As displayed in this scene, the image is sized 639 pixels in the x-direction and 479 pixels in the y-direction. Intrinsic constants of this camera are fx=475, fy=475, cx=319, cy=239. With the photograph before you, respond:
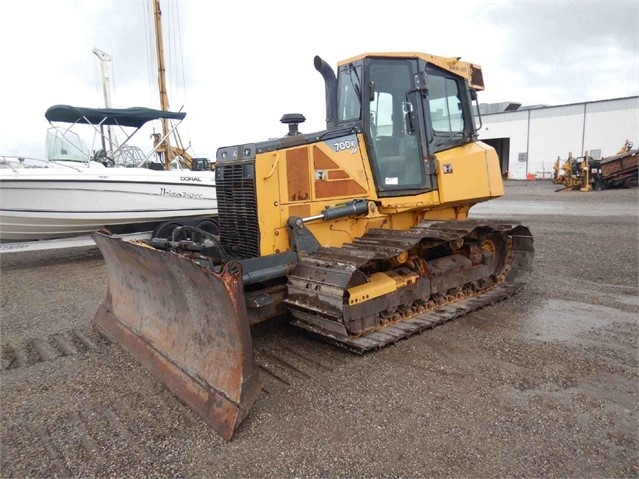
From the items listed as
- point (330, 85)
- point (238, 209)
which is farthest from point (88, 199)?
point (330, 85)

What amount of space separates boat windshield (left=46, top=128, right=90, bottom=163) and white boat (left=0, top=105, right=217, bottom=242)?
0.02 metres

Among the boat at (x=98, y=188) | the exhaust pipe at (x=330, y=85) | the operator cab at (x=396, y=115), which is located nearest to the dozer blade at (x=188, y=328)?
the operator cab at (x=396, y=115)

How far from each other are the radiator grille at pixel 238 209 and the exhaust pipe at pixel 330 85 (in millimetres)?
1359

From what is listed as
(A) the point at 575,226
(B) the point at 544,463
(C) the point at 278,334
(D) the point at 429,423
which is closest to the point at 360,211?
(C) the point at 278,334

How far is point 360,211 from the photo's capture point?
5.00 metres

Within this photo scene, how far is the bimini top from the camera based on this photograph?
904 cm

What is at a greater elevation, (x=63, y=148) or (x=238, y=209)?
(x=63, y=148)

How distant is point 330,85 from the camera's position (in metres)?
5.62

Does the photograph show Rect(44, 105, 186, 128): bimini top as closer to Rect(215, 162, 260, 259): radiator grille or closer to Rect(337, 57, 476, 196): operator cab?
Rect(215, 162, 260, 259): radiator grille

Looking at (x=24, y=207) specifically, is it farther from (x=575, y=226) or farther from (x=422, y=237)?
(x=575, y=226)

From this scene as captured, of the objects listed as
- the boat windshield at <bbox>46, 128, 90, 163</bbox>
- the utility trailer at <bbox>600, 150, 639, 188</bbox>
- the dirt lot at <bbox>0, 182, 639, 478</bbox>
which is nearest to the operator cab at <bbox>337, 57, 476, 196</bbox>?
the dirt lot at <bbox>0, 182, 639, 478</bbox>

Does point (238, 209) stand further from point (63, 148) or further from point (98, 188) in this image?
point (63, 148)

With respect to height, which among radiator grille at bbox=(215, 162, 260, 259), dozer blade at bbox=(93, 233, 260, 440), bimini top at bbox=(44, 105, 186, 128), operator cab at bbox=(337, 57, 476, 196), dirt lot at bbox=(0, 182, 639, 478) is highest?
bimini top at bbox=(44, 105, 186, 128)

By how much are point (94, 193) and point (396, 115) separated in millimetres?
6063
